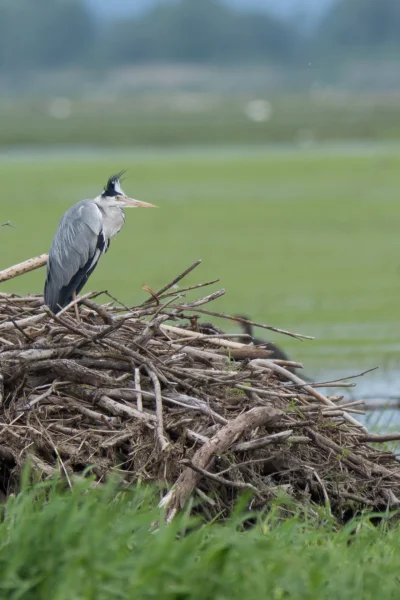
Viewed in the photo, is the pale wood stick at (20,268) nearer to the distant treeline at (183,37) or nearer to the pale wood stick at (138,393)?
the pale wood stick at (138,393)

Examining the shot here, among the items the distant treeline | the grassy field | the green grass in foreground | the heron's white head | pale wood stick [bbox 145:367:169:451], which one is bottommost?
the grassy field

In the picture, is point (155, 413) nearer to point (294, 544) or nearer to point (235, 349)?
point (235, 349)

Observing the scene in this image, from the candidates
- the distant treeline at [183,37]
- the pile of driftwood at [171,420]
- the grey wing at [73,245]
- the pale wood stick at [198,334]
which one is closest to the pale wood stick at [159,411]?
the pile of driftwood at [171,420]

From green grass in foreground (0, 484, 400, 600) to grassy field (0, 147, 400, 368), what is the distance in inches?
264

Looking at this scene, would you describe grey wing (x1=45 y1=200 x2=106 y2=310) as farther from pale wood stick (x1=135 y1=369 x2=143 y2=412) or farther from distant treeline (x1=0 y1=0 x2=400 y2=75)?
distant treeline (x1=0 y1=0 x2=400 y2=75)

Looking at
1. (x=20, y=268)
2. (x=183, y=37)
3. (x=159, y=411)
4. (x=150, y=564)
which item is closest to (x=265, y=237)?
(x=20, y=268)

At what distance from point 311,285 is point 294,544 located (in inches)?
486

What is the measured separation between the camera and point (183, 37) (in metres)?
180

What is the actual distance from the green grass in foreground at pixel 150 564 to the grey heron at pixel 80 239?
114 inches

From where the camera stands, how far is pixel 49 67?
554 feet

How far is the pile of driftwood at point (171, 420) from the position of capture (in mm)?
5156

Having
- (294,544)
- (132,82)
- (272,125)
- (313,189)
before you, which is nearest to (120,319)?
(294,544)

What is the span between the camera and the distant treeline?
6870 inches

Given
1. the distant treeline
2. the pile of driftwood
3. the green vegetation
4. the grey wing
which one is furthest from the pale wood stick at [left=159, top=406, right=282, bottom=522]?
the distant treeline
